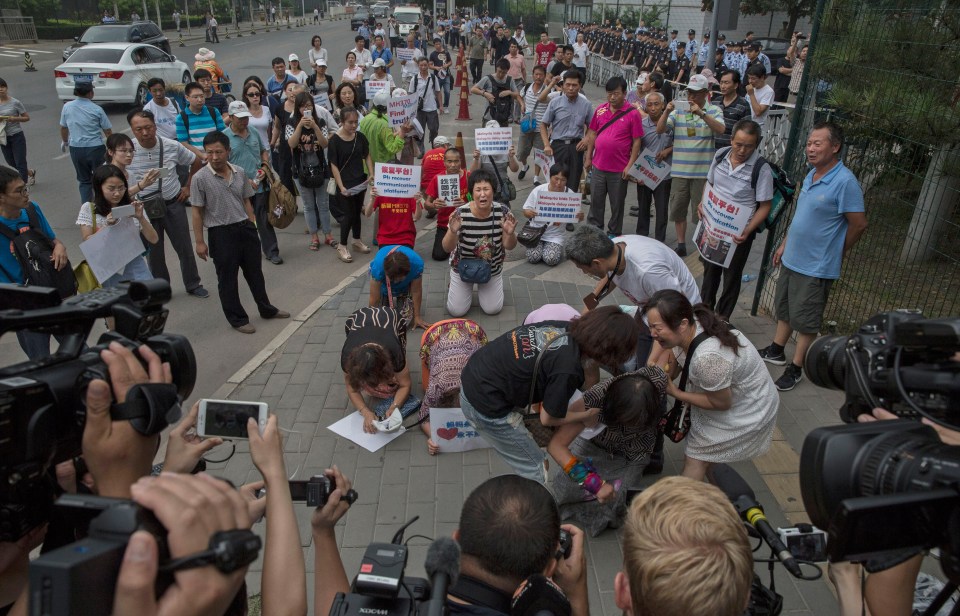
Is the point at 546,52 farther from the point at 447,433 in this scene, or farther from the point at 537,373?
the point at 537,373

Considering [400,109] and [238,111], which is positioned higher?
[238,111]

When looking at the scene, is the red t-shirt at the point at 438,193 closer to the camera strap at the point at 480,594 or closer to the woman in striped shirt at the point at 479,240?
the woman in striped shirt at the point at 479,240

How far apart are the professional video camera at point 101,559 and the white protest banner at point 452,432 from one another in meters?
3.04

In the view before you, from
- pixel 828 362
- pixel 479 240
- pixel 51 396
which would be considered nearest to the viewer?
pixel 51 396

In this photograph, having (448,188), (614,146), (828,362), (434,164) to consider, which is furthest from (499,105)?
(828,362)

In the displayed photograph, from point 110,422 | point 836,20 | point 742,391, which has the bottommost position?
point 742,391

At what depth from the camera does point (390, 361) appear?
15.5 feet

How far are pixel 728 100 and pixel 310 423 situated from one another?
6995 mm

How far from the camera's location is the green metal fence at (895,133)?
5023 mm

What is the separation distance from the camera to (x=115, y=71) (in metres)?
15.8

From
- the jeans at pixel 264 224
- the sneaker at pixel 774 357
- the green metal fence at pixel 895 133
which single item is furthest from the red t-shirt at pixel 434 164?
the sneaker at pixel 774 357

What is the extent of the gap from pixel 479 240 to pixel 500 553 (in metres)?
4.47

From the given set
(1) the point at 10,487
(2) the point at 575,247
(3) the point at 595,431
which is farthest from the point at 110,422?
(2) the point at 575,247

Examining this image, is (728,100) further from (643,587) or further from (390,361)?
(643,587)
